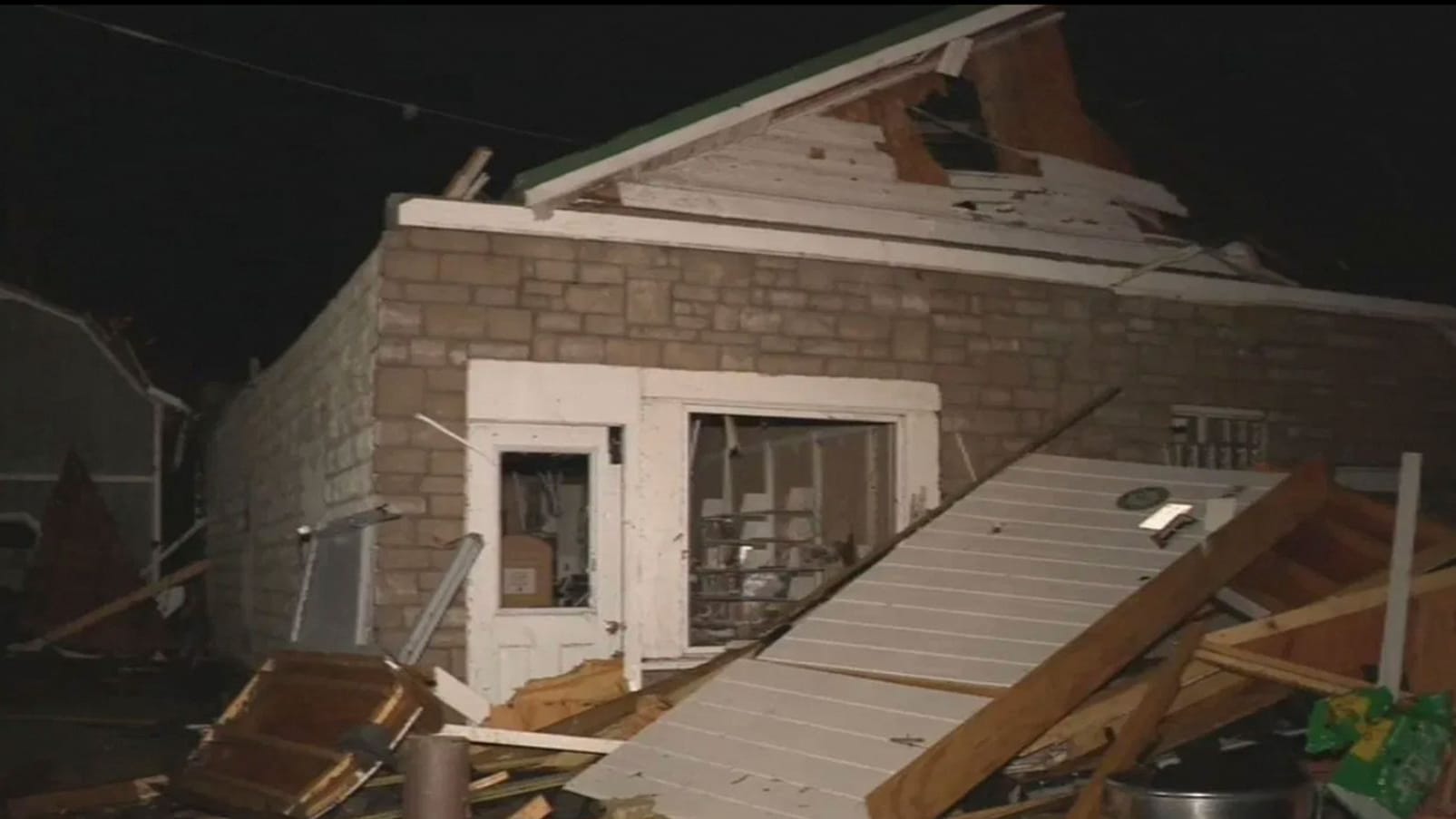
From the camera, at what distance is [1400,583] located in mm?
6129

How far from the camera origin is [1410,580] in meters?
6.27

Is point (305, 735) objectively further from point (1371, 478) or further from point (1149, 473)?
point (1371, 478)

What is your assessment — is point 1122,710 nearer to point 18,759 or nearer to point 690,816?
point 690,816

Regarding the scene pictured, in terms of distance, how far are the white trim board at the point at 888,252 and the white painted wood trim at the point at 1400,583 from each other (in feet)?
9.60

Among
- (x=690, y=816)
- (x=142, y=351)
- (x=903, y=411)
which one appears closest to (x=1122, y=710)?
(x=690, y=816)

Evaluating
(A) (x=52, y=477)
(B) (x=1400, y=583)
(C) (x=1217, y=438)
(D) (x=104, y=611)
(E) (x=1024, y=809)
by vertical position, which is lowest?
(D) (x=104, y=611)

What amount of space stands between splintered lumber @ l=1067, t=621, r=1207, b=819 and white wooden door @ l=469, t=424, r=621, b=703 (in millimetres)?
Answer: 2897

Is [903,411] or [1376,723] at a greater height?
A: [903,411]

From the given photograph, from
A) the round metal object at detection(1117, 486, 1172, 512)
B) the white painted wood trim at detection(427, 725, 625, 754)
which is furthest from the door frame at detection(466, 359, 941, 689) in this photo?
the round metal object at detection(1117, 486, 1172, 512)

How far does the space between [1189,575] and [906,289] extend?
2.87 metres

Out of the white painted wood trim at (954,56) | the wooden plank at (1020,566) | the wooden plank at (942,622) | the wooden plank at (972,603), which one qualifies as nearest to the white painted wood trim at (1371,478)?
the wooden plank at (1020,566)

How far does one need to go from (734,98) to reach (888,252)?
1422 mm

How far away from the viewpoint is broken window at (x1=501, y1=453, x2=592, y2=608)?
25.7ft

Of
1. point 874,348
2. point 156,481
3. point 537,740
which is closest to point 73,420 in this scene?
point 156,481
